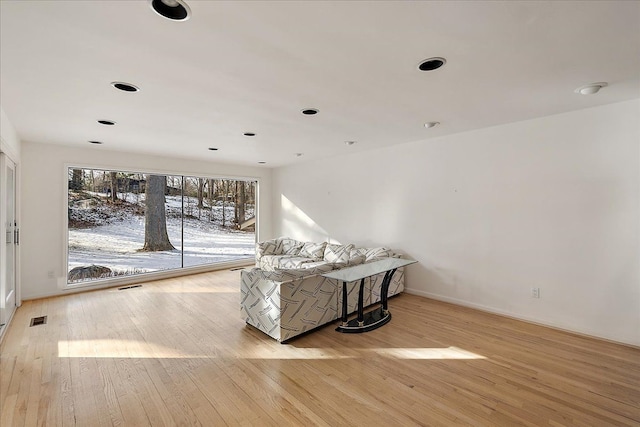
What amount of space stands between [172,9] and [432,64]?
175 cm

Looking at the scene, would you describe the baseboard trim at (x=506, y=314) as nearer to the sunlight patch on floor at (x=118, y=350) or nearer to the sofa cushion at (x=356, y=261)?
the sofa cushion at (x=356, y=261)

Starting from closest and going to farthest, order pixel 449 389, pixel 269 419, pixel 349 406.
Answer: pixel 269 419, pixel 349 406, pixel 449 389

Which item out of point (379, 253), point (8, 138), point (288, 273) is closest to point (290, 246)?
point (379, 253)

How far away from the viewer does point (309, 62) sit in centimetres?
207

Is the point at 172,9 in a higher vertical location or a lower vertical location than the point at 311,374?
higher

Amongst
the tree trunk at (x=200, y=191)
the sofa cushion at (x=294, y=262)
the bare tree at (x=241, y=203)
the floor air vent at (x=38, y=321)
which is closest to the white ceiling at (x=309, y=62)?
the floor air vent at (x=38, y=321)

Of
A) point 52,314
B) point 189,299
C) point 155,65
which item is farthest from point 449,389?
point 52,314

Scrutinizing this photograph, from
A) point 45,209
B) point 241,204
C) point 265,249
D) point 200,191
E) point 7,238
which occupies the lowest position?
point 265,249

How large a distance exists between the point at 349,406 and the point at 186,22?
2707 millimetres

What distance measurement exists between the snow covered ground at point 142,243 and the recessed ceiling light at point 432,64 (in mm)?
6035

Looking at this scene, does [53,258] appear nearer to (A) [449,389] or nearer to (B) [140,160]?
(B) [140,160]

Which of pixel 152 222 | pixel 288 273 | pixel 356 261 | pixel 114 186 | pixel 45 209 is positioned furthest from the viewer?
pixel 152 222

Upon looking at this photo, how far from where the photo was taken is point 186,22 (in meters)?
1.60

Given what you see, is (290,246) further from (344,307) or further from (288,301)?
(288,301)
